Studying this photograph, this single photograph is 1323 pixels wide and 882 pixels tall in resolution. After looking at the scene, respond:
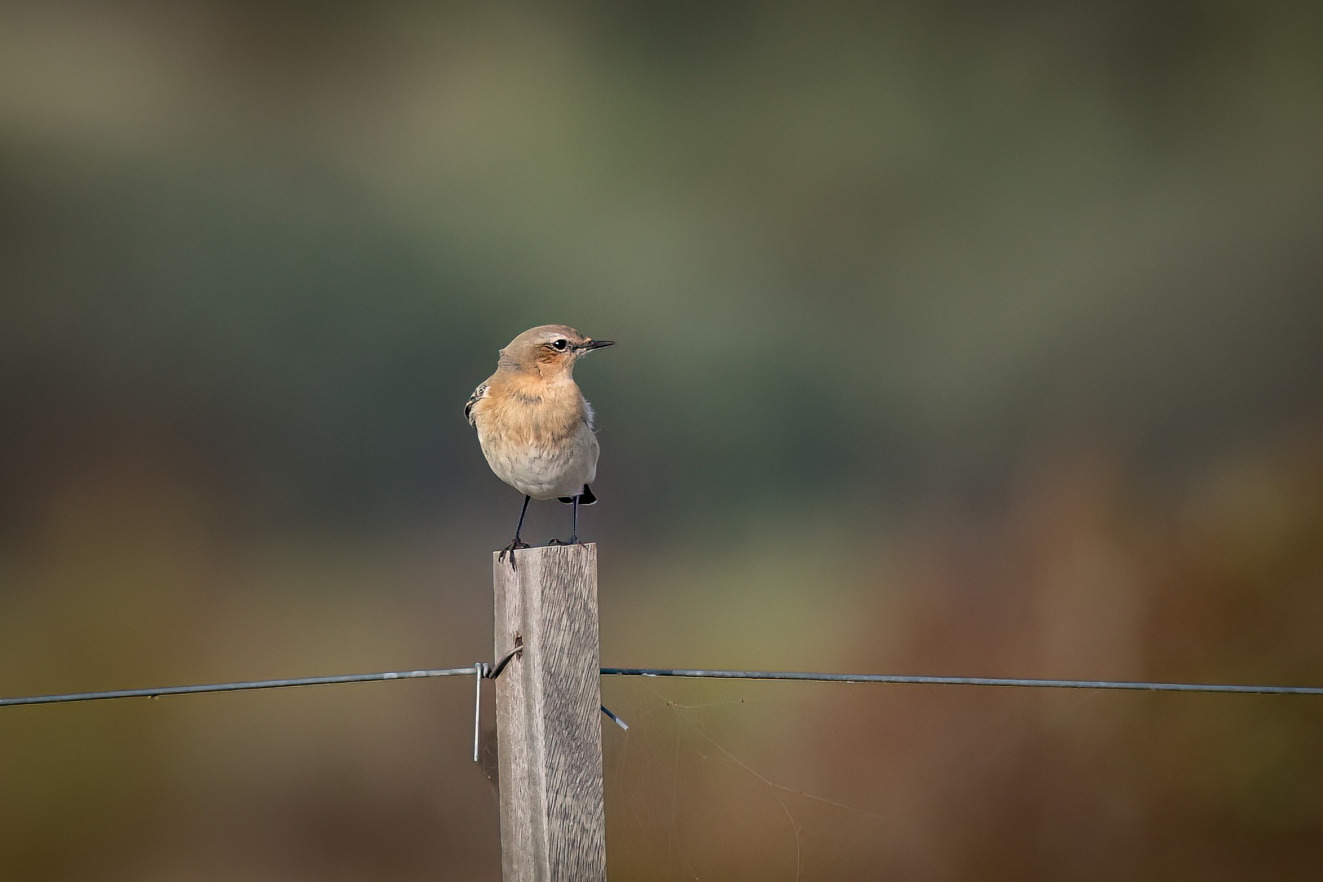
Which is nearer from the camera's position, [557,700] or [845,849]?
[557,700]

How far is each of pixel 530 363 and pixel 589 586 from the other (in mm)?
1212

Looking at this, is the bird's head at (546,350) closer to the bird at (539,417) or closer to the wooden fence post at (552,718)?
the bird at (539,417)

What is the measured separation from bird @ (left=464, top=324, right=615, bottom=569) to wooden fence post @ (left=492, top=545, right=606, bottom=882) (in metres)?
1.00

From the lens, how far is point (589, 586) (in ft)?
5.19

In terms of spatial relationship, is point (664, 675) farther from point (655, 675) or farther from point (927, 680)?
point (927, 680)

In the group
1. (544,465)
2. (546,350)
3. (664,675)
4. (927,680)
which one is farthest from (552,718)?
(546,350)

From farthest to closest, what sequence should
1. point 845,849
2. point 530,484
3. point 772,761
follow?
point 772,761 → point 530,484 → point 845,849

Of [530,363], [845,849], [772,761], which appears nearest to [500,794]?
[845,849]

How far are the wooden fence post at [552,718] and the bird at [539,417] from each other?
1.00m

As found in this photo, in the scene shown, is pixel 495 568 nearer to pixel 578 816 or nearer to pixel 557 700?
pixel 557 700

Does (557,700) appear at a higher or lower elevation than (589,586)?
lower

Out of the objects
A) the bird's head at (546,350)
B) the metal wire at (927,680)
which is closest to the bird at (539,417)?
the bird's head at (546,350)

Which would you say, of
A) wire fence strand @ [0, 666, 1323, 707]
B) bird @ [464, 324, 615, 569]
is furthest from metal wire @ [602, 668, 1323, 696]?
bird @ [464, 324, 615, 569]

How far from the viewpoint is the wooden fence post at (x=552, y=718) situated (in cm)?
151
